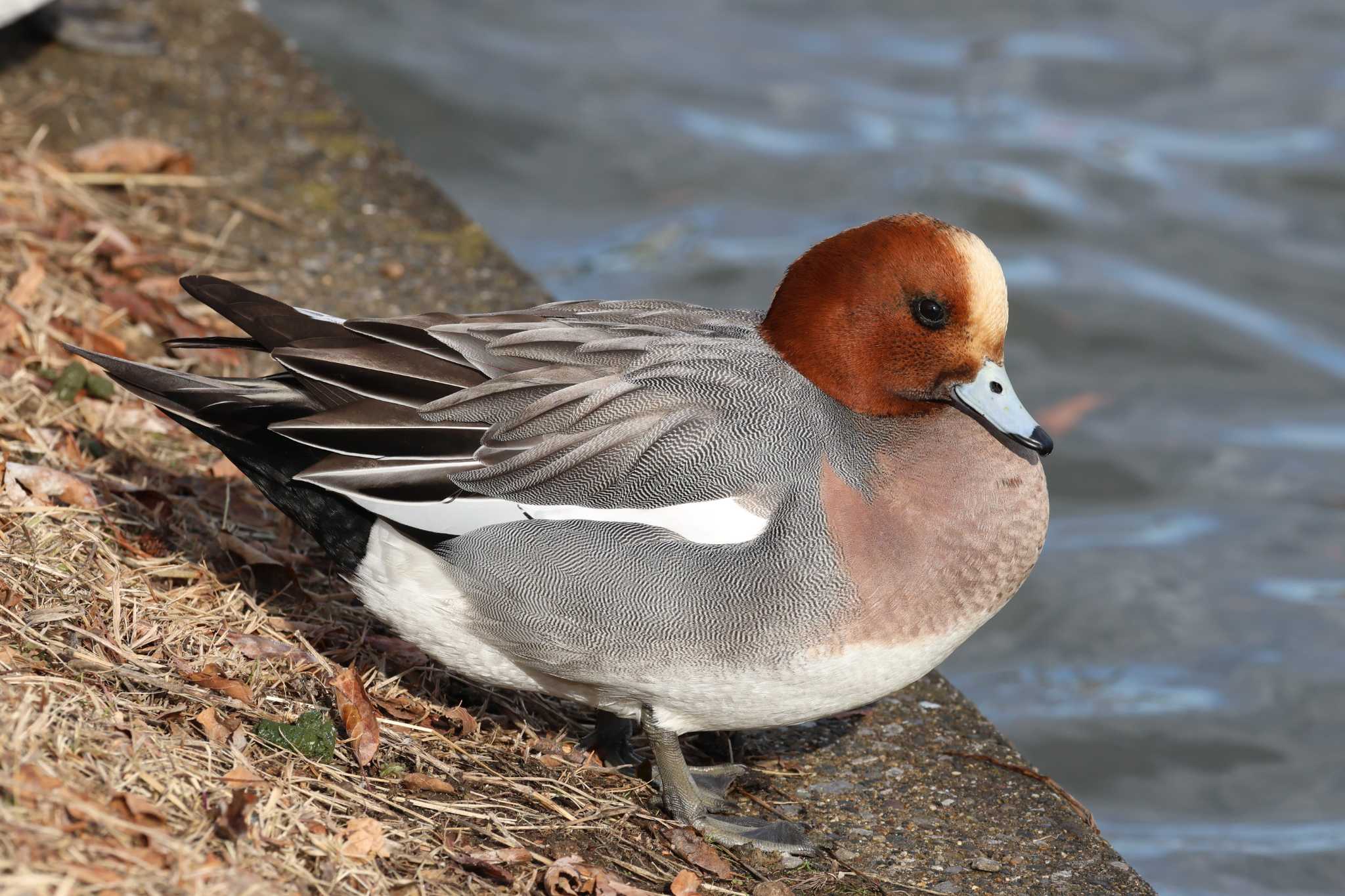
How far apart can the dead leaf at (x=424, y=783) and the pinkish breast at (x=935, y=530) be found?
840 mm

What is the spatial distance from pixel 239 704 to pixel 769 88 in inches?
245

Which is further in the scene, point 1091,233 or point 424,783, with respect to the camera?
point 1091,233

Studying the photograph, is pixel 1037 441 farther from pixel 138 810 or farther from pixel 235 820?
pixel 138 810

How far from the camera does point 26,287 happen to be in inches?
155

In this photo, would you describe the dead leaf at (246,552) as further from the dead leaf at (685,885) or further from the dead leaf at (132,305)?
the dead leaf at (685,885)

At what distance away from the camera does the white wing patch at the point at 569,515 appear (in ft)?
8.93

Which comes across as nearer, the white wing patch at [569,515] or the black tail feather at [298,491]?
the white wing patch at [569,515]

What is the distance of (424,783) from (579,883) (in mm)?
386

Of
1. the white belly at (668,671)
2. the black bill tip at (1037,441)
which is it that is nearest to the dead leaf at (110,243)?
the white belly at (668,671)

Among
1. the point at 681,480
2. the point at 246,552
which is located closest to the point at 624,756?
the point at 681,480

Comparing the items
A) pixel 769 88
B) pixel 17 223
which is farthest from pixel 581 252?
pixel 17 223

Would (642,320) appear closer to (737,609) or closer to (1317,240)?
(737,609)

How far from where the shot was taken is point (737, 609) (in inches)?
107

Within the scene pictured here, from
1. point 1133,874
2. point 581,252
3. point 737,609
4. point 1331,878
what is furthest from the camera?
point 581,252
